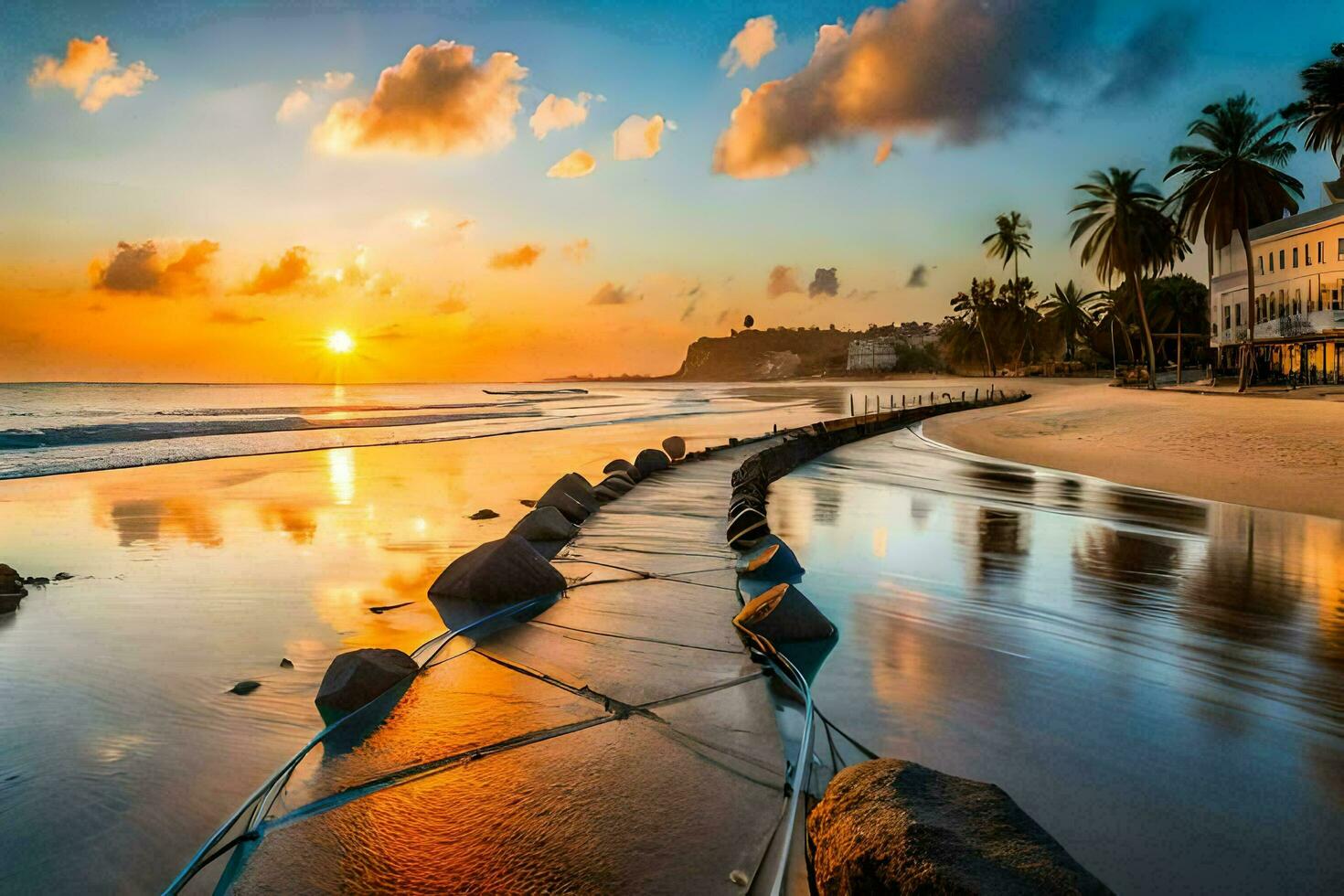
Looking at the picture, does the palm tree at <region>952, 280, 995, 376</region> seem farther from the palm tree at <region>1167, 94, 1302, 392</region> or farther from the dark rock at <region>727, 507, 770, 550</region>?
the dark rock at <region>727, 507, 770, 550</region>

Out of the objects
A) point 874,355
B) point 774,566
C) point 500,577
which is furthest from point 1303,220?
point 874,355

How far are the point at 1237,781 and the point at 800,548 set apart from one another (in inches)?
236

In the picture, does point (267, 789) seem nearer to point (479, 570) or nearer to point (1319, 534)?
point (479, 570)

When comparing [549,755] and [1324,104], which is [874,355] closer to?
[1324,104]

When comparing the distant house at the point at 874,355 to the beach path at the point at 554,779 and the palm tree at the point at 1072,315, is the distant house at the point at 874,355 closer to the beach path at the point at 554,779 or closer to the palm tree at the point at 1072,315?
the palm tree at the point at 1072,315

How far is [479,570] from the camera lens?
6965mm

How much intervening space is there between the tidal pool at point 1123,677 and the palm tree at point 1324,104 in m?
37.2

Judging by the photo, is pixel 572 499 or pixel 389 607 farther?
pixel 572 499

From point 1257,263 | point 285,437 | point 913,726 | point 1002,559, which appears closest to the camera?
point 913,726

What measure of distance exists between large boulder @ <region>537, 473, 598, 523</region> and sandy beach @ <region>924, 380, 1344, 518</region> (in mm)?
10714

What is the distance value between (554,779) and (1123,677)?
3873 mm

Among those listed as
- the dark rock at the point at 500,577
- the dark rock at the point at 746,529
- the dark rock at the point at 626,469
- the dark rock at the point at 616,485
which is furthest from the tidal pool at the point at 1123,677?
the dark rock at the point at 626,469

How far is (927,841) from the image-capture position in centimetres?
232

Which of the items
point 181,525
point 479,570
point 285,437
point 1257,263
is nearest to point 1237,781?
point 479,570
